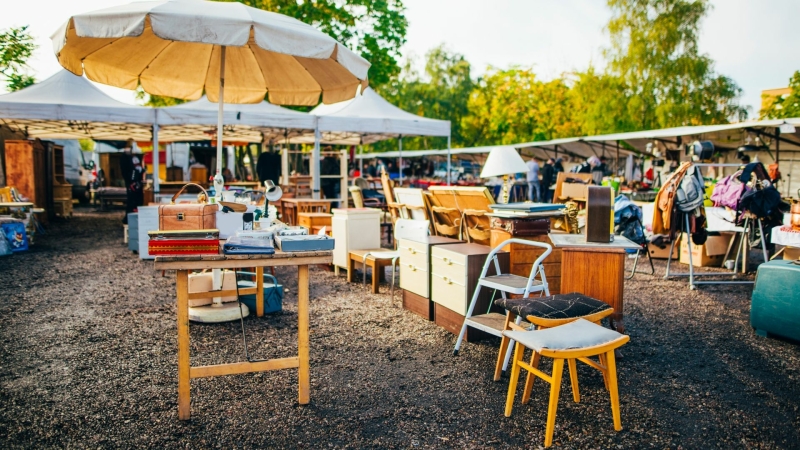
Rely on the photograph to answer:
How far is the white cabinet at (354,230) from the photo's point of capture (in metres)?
7.18

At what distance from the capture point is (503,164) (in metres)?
6.54

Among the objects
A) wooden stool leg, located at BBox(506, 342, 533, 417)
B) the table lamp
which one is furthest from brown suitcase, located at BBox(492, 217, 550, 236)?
wooden stool leg, located at BBox(506, 342, 533, 417)

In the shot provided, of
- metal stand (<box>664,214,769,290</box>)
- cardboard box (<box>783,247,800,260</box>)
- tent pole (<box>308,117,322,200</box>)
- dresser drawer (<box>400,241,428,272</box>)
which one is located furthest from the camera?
tent pole (<box>308,117,322,200</box>)

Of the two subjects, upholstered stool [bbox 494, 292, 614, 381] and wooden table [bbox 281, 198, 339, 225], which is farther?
wooden table [bbox 281, 198, 339, 225]

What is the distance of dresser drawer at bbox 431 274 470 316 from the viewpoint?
450cm

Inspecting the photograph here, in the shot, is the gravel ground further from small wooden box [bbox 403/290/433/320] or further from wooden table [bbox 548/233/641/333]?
wooden table [bbox 548/233/641/333]

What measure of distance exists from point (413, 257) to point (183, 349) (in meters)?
2.57

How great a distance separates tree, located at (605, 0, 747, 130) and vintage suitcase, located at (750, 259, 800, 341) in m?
23.9

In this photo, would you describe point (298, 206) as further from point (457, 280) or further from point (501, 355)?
point (501, 355)

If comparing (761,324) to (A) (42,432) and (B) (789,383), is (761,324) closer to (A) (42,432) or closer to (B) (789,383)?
(B) (789,383)

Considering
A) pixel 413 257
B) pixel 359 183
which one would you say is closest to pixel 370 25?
pixel 359 183

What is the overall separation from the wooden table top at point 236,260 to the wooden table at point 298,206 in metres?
6.25

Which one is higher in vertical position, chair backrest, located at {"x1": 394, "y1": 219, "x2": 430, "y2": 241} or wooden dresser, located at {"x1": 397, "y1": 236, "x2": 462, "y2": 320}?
chair backrest, located at {"x1": 394, "y1": 219, "x2": 430, "y2": 241}

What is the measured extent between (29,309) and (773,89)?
53012 millimetres
